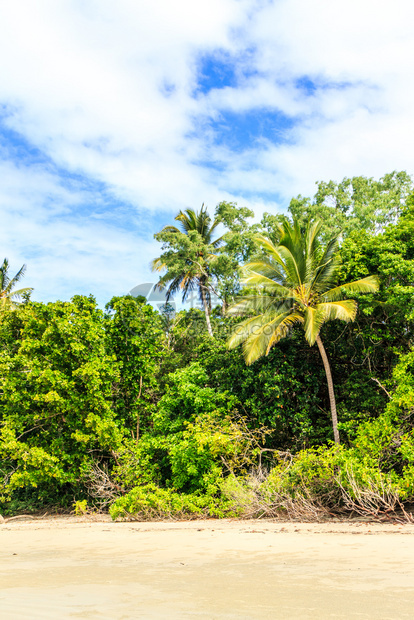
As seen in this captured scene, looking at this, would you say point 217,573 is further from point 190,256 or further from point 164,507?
point 190,256

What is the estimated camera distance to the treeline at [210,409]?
1196cm

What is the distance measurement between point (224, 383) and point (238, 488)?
13.8ft

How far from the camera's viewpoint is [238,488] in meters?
12.6

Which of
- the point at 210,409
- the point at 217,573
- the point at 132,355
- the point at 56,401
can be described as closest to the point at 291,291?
the point at 210,409

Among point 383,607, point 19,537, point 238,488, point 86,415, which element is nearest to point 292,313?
point 238,488

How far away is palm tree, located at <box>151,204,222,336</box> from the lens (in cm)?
2528

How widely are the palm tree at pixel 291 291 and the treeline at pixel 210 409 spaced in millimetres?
337

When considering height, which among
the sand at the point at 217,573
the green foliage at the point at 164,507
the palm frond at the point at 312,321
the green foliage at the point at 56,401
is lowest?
the green foliage at the point at 164,507

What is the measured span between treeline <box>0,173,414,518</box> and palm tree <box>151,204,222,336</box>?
6871 mm

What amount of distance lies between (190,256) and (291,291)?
39.2 ft

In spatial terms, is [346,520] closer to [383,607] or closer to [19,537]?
[383,607]

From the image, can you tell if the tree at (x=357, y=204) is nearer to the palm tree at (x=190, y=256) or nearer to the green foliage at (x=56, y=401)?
the palm tree at (x=190, y=256)

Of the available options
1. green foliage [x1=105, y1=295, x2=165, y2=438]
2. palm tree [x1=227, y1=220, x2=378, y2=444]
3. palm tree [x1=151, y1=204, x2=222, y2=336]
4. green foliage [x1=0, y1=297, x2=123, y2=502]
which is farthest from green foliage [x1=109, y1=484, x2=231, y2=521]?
palm tree [x1=151, y1=204, x2=222, y2=336]

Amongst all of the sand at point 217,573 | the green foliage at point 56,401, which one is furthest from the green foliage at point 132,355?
the sand at point 217,573
